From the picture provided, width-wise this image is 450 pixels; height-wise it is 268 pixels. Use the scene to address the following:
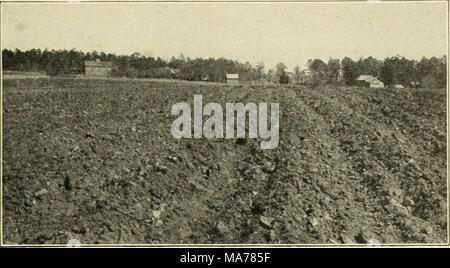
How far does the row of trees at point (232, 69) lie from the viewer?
1046 centimetres

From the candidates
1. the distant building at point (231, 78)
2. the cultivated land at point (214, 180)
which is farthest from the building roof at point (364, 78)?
the cultivated land at point (214, 180)

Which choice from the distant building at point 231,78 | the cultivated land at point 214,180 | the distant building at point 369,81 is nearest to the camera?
the cultivated land at point 214,180

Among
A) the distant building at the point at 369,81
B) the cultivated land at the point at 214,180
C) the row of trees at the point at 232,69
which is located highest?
the row of trees at the point at 232,69

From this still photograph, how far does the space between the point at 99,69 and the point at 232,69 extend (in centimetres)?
483

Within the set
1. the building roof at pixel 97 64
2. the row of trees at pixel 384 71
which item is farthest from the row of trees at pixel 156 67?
the row of trees at pixel 384 71

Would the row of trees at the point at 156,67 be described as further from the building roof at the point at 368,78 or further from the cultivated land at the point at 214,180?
the cultivated land at the point at 214,180

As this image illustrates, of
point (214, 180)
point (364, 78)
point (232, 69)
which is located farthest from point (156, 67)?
point (214, 180)

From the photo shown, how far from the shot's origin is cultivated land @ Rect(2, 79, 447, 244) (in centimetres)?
498

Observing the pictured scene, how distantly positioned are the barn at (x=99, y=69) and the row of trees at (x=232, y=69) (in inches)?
10.8

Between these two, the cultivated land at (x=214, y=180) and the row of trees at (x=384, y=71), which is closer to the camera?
the cultivated land at (x=214, y=180)

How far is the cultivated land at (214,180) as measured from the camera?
4.98 meters

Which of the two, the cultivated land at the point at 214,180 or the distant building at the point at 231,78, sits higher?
the distant building at the point at 231,78

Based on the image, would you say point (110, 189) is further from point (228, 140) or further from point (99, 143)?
point (228, 140)

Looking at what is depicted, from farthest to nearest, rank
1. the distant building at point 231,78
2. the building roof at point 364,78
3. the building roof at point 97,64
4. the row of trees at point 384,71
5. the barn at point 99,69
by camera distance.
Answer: the barn at point 99,69 < the distant building at point 231,78 < the building roof at point 364,78 < the building roof at point 97,64 < the row of trees at point 384,71
